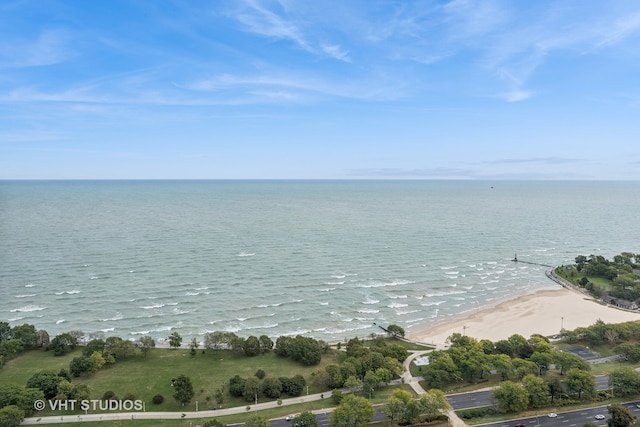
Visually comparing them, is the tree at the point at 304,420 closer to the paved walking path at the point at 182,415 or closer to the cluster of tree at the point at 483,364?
the paved walking path at the point at 182,415

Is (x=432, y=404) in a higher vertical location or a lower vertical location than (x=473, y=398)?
higher

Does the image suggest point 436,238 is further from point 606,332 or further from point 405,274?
point 606,332

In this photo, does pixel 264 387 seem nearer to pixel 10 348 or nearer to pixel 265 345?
pixel 265 345

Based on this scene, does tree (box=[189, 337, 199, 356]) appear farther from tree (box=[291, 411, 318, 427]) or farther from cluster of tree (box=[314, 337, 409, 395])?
tree (box=[291, 411, 318, 427])

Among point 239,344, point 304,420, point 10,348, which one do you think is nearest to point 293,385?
point 304,420

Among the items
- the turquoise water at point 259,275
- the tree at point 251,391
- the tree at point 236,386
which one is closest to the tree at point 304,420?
the tree at point 251,391

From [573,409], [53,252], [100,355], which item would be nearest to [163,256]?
[53,252]
